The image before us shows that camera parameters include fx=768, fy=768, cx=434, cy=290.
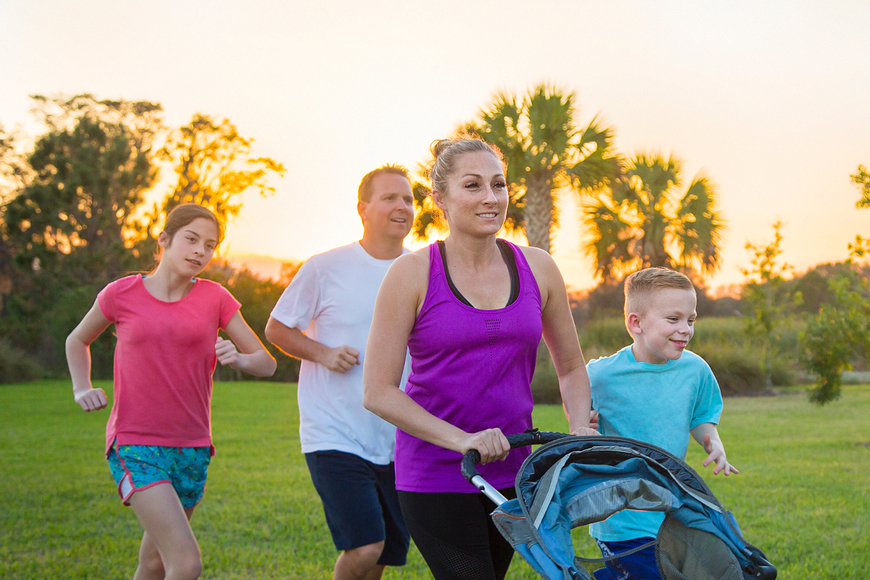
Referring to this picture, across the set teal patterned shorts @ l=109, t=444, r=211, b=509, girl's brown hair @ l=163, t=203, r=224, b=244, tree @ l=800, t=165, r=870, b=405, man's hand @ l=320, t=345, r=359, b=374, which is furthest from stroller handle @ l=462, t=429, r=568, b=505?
tree @ l=800, t=165, r=870, b=405

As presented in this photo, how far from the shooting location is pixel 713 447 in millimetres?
2885

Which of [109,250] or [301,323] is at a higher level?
[109,250]

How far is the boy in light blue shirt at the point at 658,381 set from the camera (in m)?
2.97

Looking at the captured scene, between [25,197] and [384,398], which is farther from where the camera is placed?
[25,197]

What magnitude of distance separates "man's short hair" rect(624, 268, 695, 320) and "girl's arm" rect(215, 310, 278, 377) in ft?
5.66

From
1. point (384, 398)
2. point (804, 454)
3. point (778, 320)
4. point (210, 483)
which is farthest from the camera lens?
point (778, 320)

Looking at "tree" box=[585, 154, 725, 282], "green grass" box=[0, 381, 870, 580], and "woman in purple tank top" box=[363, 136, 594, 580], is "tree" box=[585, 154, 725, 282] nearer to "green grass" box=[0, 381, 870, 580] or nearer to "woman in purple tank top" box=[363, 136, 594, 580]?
"green grass" box=[0, 381, 870, 580]

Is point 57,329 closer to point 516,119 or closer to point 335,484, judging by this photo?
point 516,119

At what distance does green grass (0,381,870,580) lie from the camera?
5590 mm

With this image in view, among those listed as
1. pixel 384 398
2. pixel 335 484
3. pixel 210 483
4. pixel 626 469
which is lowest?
pixel 210 483

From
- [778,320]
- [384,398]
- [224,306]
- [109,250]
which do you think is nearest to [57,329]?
[109,250]

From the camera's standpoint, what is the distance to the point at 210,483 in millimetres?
8984

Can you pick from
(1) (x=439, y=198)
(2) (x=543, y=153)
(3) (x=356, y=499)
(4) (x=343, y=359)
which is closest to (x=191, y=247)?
(4) (x=343, y=359)

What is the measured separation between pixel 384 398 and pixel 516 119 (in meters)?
17.2
